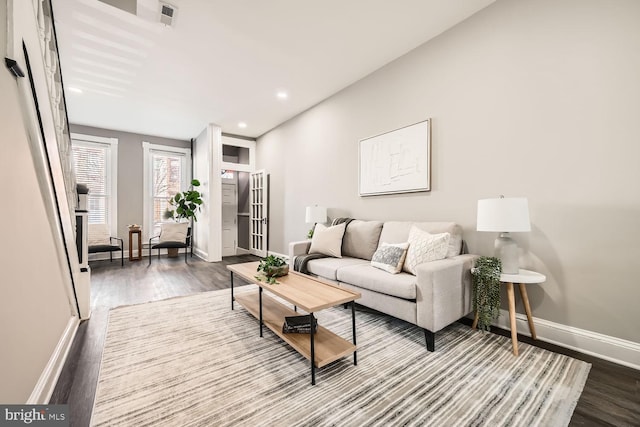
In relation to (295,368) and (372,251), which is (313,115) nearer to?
(372,251)

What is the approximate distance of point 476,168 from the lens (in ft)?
8.21

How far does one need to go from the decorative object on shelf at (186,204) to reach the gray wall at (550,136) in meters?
4.65

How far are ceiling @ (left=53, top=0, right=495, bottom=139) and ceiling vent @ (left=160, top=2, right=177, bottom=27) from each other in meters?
0.03

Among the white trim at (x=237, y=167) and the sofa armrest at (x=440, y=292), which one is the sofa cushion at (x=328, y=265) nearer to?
the sofa armrest at (x=440, y=292)

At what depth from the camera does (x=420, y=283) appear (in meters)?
1.97

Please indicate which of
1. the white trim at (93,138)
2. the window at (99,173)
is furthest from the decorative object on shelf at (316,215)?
the white trim at (93,138)

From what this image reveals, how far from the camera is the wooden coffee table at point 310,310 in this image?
160 centimetres

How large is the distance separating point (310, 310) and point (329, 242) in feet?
5.98

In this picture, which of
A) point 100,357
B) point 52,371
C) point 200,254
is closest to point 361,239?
point 100,357

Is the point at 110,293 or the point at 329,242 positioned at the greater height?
the point at 329,242

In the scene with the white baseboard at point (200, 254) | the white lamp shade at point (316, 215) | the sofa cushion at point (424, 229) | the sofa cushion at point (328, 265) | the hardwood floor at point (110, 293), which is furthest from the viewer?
the white baseboard at point (200, 254)

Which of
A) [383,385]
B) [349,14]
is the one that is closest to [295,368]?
[383,385]

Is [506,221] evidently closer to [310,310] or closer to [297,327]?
[310,310]

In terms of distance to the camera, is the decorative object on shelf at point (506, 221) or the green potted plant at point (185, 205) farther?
the green potted plant at point (185, 205)
